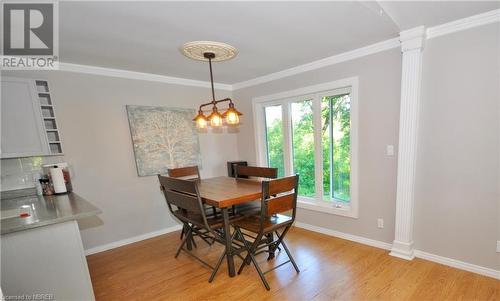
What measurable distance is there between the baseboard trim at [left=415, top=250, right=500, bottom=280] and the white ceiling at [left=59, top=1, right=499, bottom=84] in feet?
6.89

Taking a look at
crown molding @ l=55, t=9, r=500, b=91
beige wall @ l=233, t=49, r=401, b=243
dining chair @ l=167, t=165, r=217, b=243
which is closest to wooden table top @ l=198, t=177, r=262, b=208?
dining chair @ l=167, t=165, r=217, b=243

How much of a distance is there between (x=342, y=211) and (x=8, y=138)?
3.47 meters

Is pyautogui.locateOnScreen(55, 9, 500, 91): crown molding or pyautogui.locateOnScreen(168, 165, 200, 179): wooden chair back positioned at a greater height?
pyautogui.locateOnScreen(55, 9, 500, 91): crown molding

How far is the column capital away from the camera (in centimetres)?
200

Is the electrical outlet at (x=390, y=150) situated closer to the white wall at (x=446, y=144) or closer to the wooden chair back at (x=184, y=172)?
the white wall at (x=446, y=144)

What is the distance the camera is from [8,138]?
Answer: 205cm

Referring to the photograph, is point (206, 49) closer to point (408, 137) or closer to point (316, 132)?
point (316, 132)

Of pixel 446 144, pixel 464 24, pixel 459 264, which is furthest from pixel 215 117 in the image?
pixel 459 264

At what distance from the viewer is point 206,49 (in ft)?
6.72

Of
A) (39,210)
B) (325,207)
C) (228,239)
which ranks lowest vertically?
(325,207)

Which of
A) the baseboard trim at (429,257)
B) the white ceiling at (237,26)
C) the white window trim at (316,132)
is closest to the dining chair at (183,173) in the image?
the white window trim at (316,132)

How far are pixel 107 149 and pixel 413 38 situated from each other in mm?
3427

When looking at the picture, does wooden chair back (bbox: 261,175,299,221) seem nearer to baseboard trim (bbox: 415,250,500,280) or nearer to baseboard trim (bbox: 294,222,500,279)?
baseboard trim (bbox: 294,222,500,279)
